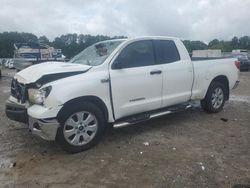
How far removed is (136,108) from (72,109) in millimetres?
1305

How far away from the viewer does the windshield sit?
17.2ft

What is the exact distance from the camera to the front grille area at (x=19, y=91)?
15.6ft

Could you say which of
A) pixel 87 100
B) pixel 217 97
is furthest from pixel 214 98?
pixel 87 100

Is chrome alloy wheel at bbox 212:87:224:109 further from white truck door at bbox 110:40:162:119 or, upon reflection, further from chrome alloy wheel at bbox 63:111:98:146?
chrome alloy wheel at bbox 63:111:98:146

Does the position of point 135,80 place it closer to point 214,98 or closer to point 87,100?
point 87,100

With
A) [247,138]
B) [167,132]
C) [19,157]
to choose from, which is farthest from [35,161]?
[247,138]

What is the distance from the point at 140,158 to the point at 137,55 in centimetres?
195

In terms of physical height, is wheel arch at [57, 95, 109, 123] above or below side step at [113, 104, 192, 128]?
above

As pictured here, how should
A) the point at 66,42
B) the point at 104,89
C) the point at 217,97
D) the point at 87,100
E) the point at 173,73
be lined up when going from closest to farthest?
the point at 87,100 < the point at 104,89 < the point at 173,73 < the point at 217,97 < the point at 66,42

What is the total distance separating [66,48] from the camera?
2191 inches

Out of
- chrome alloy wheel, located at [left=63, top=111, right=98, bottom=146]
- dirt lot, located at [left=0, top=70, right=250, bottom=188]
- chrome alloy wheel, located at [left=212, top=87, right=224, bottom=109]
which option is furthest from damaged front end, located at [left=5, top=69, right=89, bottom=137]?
chrome alloy wheel, located at [left=212, top=87, right=224, bottom=109]

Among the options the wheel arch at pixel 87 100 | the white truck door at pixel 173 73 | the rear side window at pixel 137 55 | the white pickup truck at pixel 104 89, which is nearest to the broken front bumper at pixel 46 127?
the white pickup truck at pixel 104 89

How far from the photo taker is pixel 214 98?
706 cm

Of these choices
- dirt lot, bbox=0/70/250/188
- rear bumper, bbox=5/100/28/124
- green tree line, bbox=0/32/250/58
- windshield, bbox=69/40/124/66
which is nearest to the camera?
dirt lot, bbox=0/70/250/188
